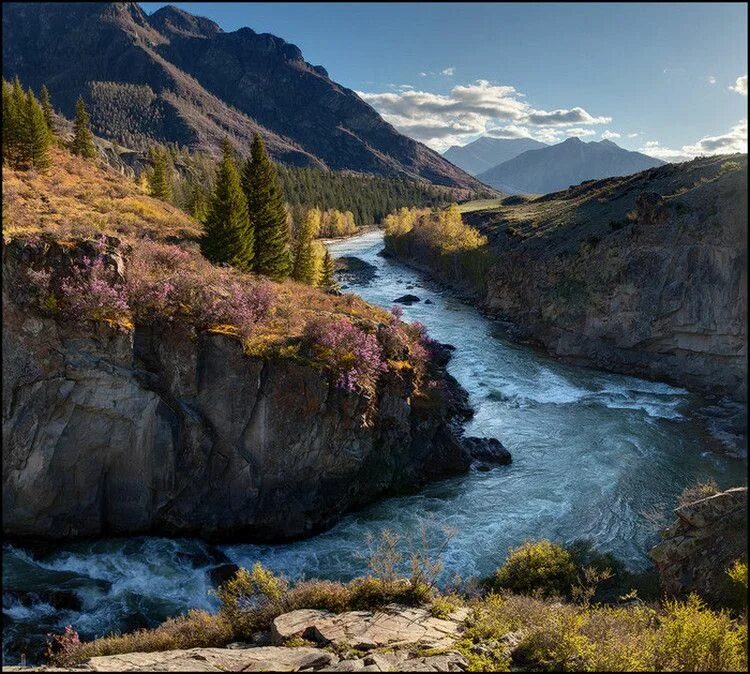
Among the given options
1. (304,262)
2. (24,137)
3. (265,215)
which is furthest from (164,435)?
(24,137)

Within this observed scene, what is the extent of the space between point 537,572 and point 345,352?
11883mm

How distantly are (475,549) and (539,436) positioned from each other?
12434 mm

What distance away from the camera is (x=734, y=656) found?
30.5ft

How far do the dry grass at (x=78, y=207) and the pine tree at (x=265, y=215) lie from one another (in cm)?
465

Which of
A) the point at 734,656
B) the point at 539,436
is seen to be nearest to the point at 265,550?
the point at 734,656

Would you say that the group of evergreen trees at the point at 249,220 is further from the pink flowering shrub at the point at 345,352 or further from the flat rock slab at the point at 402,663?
the flat rock slab at the point at 402,663

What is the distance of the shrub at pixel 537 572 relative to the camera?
17250 mm

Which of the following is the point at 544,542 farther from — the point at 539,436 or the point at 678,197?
the point at 678,197

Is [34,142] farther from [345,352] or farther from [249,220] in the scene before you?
[345,352]

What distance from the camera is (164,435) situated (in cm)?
2100

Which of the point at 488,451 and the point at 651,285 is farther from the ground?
the point at 651,285

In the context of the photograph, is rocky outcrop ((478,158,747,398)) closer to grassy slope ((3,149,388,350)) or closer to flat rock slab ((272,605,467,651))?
grassy slope ((3,149,388,350))

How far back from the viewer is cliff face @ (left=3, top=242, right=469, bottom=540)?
1978 centimetres

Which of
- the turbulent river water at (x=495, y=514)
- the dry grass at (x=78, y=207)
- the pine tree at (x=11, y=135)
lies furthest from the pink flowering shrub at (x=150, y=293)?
the pine tree at (x=11, y=135)
